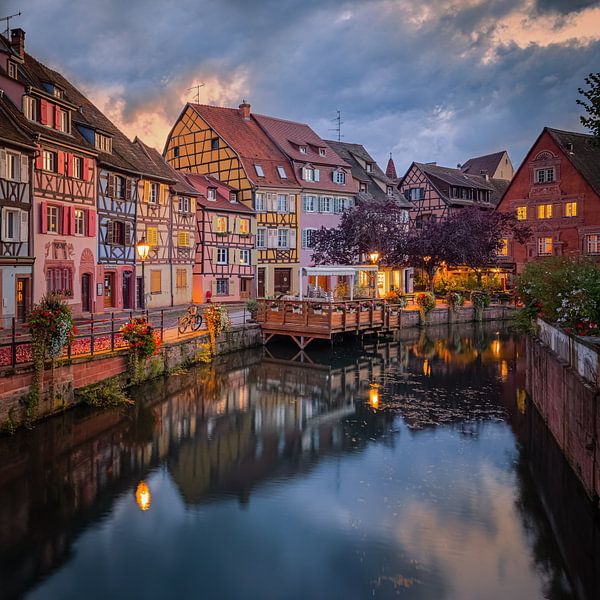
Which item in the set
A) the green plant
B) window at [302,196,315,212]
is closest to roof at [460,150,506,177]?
window at [302,196,315,212]

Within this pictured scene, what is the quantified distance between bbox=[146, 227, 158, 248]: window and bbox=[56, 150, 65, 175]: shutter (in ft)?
27.2

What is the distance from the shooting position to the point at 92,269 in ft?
99.4

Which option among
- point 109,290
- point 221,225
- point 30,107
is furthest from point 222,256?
point 30,107

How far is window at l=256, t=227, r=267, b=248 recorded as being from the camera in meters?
45.3

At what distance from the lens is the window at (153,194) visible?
3525 cm

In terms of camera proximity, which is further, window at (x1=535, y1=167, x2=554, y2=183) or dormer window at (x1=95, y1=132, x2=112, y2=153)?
window at (x1=535, y1=167, x2=554, y2=183)

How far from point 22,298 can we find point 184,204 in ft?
49.6

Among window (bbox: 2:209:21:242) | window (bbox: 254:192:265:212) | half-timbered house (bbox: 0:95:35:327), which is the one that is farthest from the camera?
window (bbox: 254:192:265:212)

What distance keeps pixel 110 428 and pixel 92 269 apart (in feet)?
51.7

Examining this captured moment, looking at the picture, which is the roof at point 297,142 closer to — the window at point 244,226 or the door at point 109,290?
the window at point 244,226

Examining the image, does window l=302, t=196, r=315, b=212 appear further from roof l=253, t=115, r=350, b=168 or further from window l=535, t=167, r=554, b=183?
window l=535, t=167, r=554, b=183

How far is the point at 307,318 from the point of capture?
93.8ft

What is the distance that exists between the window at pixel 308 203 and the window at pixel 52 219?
23.4 m

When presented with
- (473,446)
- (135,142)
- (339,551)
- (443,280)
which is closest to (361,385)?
(473,446)
